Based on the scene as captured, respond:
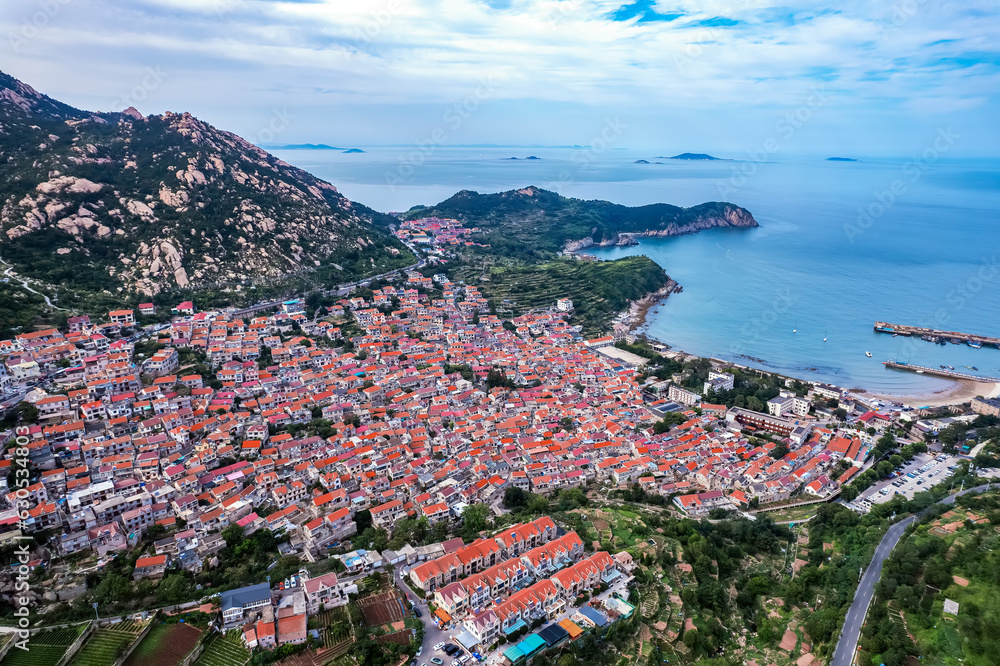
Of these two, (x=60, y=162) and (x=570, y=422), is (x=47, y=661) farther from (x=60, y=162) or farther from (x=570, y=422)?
(x=60, y=162)

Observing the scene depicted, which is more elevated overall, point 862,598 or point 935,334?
point 935,334

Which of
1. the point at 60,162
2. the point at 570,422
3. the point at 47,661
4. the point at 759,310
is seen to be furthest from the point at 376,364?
the point at 759,310

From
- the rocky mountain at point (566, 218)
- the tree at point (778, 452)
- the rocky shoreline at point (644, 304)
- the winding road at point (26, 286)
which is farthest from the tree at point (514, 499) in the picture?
the rocky mountain at point (566, 218)

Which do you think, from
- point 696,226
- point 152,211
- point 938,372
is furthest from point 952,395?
point 696,226

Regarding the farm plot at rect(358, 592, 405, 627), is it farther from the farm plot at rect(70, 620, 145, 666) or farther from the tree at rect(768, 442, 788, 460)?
the tree at rect(768, 442, 788, 460)

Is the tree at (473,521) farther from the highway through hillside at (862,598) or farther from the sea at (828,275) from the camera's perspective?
the sea at (828,275)

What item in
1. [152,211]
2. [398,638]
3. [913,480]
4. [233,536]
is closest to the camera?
[398,638]

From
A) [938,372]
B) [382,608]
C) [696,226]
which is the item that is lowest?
[382,608]

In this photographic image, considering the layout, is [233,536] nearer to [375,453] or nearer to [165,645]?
[165,645]
